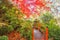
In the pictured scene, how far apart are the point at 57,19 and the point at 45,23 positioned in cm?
67

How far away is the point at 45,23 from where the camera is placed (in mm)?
8117

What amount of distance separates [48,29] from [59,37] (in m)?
0.47

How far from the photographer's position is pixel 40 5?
290 inches

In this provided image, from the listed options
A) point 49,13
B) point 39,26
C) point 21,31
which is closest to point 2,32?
point 21,31

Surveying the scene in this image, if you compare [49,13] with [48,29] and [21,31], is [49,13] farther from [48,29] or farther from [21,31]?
[21,31]

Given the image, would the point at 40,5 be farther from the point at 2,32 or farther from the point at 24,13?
the point at 2,32

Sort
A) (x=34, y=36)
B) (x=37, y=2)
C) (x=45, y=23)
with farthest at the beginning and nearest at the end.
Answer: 1. (x=45, y=23)
2. (x=34, y=36)
3. (x=37, y=2)

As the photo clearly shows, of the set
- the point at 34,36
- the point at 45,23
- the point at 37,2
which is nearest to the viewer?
the point at 37,2

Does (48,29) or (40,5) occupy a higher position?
(40,5)

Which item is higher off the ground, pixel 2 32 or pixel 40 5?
pixel 40 5

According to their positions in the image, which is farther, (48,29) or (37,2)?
(48,29)

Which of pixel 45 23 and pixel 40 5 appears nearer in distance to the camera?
pixel 40 5

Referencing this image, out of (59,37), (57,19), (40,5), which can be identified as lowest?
(59,37)

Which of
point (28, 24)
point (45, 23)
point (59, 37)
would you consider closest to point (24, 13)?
point (28, 24)
